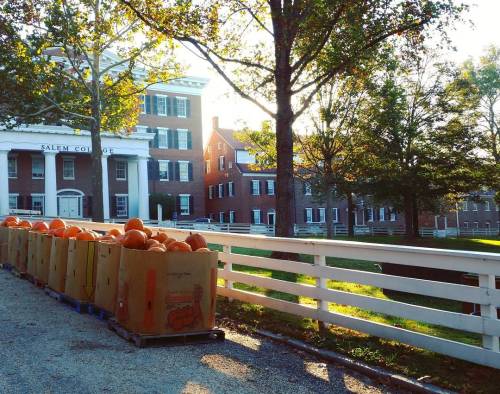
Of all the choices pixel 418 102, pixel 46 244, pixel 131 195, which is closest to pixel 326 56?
pixel 46 244

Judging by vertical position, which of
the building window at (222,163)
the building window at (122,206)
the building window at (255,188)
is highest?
the building window at (222,163)

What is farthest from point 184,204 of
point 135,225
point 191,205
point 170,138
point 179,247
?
point 179,247

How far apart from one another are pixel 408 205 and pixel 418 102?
6488 millimetres

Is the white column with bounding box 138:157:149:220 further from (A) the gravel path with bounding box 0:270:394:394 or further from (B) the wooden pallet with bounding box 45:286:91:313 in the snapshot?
(A) the gravel path with bounding box 0:270:394:394

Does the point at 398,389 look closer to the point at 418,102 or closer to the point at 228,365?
the point at 228,365

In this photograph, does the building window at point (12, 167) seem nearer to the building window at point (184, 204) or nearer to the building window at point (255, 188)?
the building window at point (184, 204)

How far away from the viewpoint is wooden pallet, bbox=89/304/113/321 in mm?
7884

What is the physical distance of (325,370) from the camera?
577 cm

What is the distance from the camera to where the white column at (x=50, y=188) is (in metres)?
42.7

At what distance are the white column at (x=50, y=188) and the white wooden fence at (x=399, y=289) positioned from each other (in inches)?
1459

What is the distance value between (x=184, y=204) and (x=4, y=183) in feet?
55.3

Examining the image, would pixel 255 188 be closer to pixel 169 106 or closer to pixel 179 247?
pixel 169 106

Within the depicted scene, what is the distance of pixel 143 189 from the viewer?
156 feet

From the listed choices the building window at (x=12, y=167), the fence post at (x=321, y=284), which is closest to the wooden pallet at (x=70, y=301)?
A: the fence post at (x=321, y=284)
